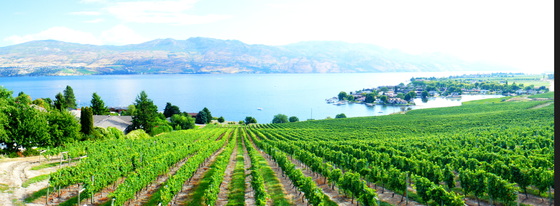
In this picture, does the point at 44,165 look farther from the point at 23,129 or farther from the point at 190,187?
the point at 190,187

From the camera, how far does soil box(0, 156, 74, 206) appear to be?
18114 mm

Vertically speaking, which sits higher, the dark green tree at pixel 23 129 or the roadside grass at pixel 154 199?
the dark green tree at pixel 23 129

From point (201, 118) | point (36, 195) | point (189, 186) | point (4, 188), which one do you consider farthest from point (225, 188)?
point (201, 118)

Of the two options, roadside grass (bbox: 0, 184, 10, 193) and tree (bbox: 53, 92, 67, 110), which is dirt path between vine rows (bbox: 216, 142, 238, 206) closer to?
roadside grass (bbox: 0, 184, 10, 193)

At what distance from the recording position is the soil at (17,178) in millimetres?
18114

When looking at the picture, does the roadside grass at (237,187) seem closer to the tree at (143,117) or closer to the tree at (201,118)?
the tree at (143,117)

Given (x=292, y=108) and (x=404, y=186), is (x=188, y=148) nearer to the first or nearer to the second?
(x=404, y=186)

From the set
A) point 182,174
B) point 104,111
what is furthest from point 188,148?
point 104,111

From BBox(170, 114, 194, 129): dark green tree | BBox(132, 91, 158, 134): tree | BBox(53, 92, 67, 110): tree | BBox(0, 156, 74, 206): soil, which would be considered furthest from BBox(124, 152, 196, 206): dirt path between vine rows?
BBox(170, 114, 194, 129): dark green tree

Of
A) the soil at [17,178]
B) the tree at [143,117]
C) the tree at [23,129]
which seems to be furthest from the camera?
the tree at [143,117]

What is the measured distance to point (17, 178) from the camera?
2177cm

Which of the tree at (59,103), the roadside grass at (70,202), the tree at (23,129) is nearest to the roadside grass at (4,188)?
the roadside grass at (70,202)

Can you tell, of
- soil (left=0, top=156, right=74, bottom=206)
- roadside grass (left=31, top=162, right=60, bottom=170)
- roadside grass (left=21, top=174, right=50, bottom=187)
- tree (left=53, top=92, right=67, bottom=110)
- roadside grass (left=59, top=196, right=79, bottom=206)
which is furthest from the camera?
tree (left=53, top=92, right=67, bottom=110)

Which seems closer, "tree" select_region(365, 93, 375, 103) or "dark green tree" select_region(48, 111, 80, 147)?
"dark green tree" select_region(48, 111, 80, 147)
